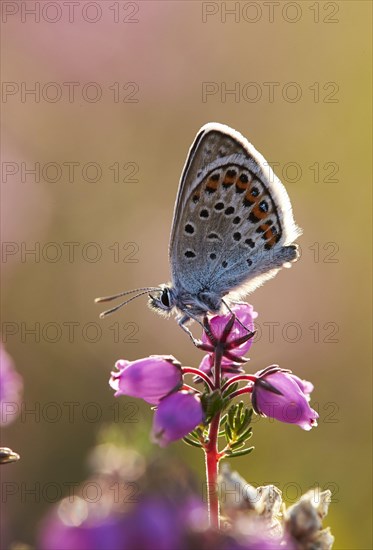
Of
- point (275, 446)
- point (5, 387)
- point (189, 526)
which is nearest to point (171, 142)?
point (275, 446)

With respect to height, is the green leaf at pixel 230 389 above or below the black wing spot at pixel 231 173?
below

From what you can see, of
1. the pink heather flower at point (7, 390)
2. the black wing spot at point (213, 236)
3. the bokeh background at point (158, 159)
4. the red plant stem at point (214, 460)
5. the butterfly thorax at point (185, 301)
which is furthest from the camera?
the bokeh background at point (158, 159)

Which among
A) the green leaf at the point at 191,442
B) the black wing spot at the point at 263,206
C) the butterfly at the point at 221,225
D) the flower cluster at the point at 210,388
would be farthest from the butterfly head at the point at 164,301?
the green leaf at the point at 191,442

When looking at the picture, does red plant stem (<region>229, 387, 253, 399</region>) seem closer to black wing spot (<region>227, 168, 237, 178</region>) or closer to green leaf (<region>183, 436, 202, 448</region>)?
green leaf (<region>183, 436, 202, 448</region>)

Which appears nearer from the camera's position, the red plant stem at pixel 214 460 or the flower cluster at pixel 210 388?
the red plant stem at pixel 214 460

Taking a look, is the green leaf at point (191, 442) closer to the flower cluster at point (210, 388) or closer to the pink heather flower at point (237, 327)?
the flower cluster at point (210, 388)

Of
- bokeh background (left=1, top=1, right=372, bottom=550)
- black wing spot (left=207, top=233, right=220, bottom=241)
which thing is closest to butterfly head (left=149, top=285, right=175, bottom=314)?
black wing spot (left=207, top=233, right=220, bottom=241)

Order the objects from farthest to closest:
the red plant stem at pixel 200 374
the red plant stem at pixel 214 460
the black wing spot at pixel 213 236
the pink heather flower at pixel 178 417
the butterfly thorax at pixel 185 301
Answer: the black wing spot at pixel 213 236, the butterfly thorax at pixel 185 301, the red plant stem at pixel 200 374, the pink heather flower at pixel 178 417, the red plant stem at pixel 214 460
